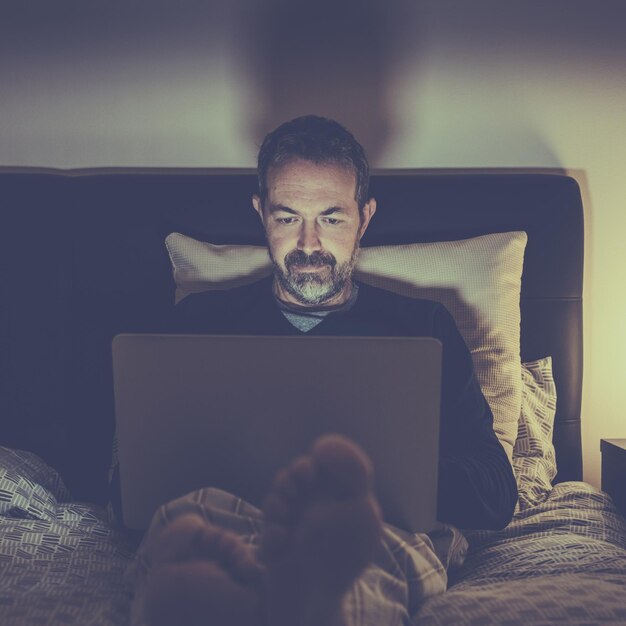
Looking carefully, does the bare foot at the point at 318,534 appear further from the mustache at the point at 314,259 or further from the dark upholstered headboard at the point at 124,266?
the dark upholstered headboard at the point at 124,266

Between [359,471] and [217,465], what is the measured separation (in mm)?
278

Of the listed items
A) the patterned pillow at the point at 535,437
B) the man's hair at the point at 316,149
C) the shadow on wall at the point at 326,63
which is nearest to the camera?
the patterned pillow at the point at 535,437

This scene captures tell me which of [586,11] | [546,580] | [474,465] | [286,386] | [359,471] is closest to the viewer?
[359,471]

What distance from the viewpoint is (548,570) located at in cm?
126

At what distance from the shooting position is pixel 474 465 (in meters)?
1.32

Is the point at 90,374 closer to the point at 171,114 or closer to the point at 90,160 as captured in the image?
the point at 90,160

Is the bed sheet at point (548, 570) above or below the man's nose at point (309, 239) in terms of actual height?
below

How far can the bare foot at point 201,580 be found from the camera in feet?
2.65

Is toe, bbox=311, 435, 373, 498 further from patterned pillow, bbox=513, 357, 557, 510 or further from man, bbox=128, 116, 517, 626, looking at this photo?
patterned pillow, bbox=513, 357, 557, 510

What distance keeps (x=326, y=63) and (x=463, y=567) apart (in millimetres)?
1396

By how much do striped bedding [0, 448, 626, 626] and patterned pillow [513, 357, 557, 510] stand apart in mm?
37

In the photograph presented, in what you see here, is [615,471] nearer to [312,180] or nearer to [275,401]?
[312,180]

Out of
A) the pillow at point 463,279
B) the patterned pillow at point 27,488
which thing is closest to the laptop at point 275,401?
the patterned pillow at point 27,488

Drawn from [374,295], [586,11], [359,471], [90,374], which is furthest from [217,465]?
[586,11]
